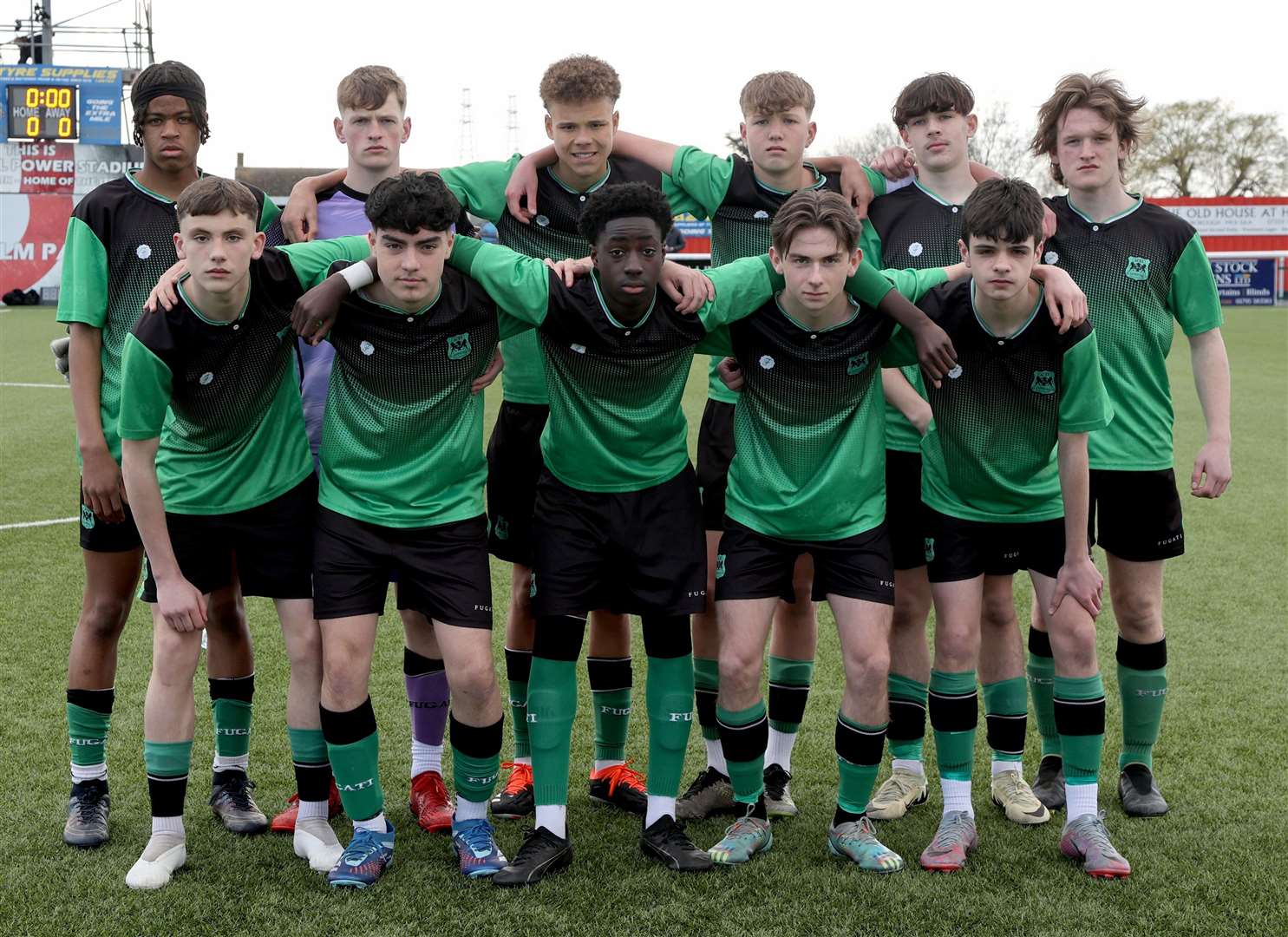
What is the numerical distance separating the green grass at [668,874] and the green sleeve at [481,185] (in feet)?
6.39

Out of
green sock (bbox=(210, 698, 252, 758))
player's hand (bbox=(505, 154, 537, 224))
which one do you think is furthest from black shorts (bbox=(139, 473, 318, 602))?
player's hand (bbox=(505, 154, 537, 224))

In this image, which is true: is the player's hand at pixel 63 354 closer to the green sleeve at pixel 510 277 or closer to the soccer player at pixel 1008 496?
the green sleeve at pixel 510 277

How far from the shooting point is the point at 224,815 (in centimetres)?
382

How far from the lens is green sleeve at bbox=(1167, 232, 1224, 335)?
385 cm

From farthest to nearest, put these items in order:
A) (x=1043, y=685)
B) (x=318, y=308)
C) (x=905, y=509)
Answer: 1. (x=1043, y=685)
2. (x=905, y=509)
3. (x=318, y=308)

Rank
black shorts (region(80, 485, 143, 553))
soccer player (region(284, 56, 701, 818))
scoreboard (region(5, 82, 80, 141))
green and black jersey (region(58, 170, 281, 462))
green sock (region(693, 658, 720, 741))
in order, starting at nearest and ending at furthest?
green and black jersey (region(58, 170, 281, 462)), black shorts (region(80, 485, 143, 553)), soccer player (region(284, 56, 701, 818)), green sock (region(693, 658, 720, 741)), scoreboard (region(5, 82, 80, 141))

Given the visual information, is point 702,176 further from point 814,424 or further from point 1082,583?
point 1082,583

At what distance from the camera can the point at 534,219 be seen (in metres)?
4.06

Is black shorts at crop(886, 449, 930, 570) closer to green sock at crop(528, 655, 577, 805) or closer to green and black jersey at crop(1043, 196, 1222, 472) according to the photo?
green and black jersey at crop(1043, 196, 1222, 472)

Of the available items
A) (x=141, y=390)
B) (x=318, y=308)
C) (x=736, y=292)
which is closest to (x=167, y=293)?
(x=141, y=390)

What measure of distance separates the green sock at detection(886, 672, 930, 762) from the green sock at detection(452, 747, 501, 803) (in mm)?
1306

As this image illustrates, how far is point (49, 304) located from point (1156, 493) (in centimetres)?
3634

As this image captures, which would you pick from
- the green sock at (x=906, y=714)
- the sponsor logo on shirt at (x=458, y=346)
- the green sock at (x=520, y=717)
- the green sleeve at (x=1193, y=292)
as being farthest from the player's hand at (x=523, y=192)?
the green sleeve at (x=1193, y=292)

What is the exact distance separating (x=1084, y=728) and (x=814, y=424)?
1.19 m
